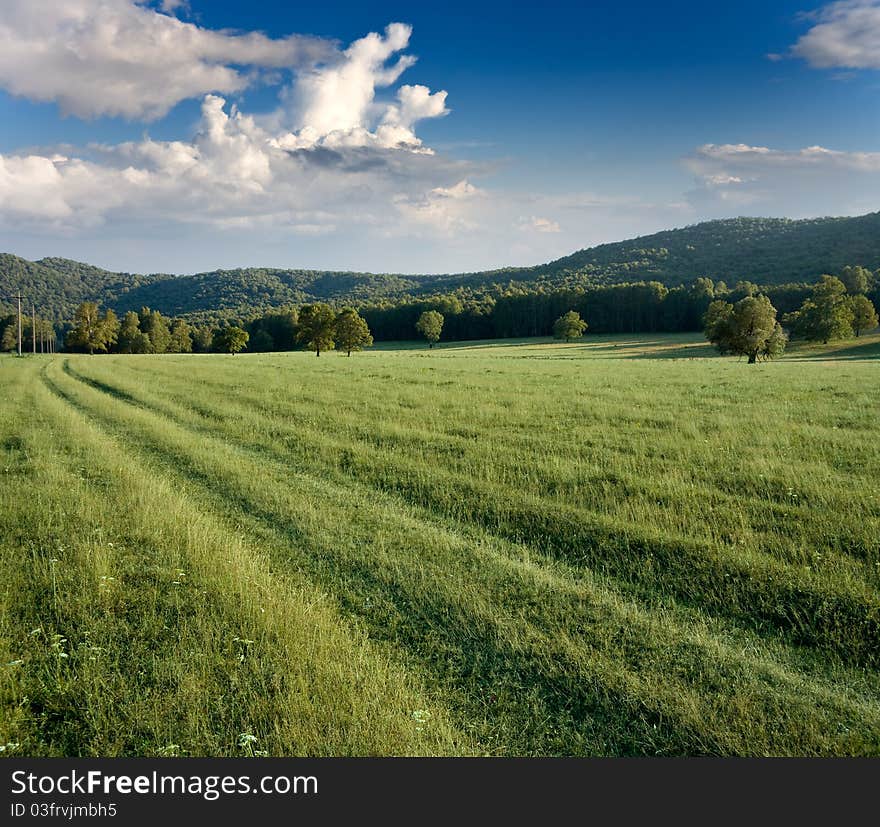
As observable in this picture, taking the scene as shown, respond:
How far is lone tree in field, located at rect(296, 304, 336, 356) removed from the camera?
81.8 m

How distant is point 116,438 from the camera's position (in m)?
15.7

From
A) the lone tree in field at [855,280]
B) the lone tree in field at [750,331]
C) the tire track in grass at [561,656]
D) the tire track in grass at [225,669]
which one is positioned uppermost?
the lone tree in field at [855,280]

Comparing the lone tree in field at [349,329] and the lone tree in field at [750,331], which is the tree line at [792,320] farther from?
the lone tree in field at [349,329]

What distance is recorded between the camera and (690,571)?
6.99m

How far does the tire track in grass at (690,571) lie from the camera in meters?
5.72

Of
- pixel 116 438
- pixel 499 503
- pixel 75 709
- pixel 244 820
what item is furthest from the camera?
pixel 116 438

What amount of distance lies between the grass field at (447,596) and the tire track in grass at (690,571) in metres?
0.03

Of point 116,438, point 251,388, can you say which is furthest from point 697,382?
point 116,438

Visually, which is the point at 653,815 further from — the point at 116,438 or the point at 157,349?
the point at 157,349

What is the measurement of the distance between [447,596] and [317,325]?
79490mm

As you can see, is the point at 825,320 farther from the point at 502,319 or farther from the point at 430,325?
the point at 502,319

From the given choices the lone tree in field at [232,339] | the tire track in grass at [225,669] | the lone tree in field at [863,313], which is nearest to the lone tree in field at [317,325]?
the lone tree in field at [232,339]

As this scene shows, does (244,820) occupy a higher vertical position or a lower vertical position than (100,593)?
lower

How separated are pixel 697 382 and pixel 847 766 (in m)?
27.7
